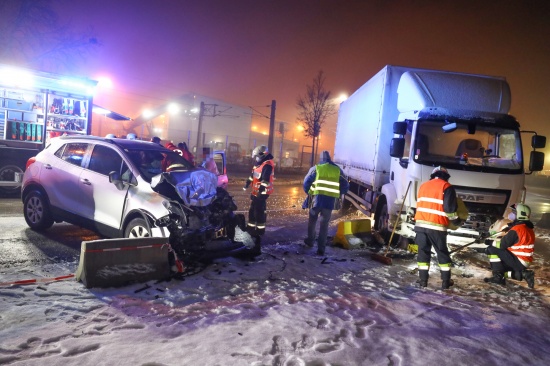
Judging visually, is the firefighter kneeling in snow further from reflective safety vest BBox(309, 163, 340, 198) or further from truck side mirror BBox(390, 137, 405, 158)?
reflective safety vest BBox(309, 163, 340, 198)

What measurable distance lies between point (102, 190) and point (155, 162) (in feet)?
2.98

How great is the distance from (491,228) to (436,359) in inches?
175

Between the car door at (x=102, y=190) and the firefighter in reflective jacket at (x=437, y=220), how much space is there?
4393mm

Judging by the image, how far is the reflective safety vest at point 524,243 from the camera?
588 centimetres

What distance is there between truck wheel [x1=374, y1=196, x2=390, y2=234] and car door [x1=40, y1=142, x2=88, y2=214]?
602 centimetres

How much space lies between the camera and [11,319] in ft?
11.4

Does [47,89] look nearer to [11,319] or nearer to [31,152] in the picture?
[31,152]

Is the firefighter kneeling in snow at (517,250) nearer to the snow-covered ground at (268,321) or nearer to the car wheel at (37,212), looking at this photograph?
the snow-covered ground at (268,321)

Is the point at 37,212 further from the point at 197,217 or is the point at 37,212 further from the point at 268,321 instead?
the point at 268,321

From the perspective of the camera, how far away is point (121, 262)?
14.9 feet

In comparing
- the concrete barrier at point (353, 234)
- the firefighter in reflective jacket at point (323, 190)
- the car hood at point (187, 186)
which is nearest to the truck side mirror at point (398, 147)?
the firefighter in reflective jacket at point (323, 190)

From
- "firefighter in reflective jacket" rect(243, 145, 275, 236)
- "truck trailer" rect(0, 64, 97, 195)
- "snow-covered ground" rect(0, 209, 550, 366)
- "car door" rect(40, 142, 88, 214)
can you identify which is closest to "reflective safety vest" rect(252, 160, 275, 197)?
"firefighter in reflective jacket" rect(243, 145, 275, 236)

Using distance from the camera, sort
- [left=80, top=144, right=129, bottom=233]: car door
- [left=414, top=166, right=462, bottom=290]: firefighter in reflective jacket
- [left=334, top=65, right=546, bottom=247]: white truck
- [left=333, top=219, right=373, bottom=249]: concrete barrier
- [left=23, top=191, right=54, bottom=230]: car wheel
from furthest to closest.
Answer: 1. [left=333, top=219, right=373, bottom=249]: concrete barrier
2. [left=334, top=65, right=546, bottom=247]: white truck
3. [left=23, top=191, right=54, bottom=230]: car wheel
4. [left=80, top=144, right=129, bottom=233]: car door
5. [left=414, top=166, right=462, bottom=290]: firefighter in reflective jacket

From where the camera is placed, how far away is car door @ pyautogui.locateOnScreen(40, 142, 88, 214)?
631cm
